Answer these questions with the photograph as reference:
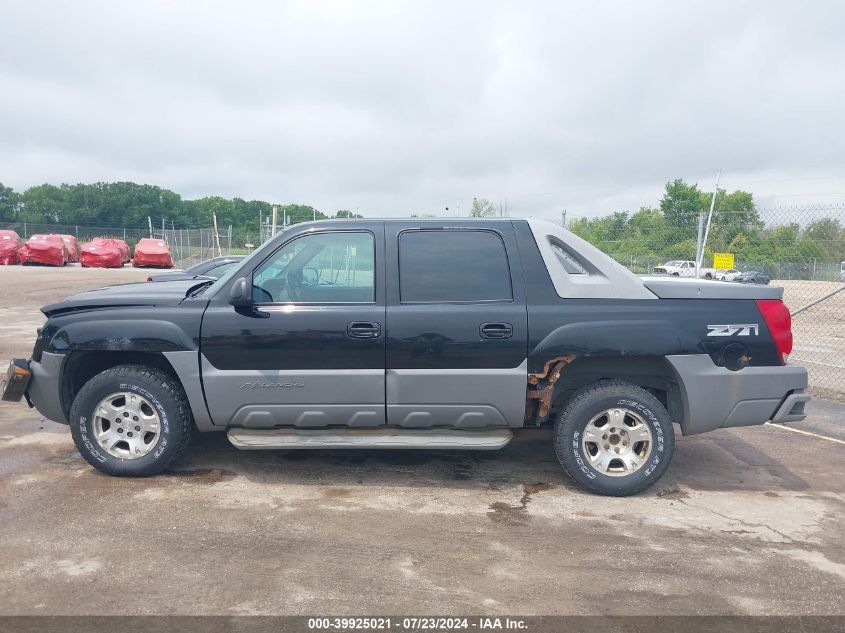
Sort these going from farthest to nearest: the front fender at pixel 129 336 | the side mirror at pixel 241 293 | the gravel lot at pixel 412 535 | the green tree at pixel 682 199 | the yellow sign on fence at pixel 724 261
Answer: the green tree at pixel 682 199 < the yellow sign on fence at pixel 724 261 < the front fender at pixel 129 336 < the side mirror at pixel 241 293 < the gravel lot at pixel 412 535

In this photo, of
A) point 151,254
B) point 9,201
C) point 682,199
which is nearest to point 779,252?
point 151,254

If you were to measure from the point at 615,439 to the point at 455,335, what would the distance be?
53.9 inches

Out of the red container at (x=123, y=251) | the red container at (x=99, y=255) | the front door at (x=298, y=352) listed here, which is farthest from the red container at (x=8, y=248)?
the front door at (x=298, y=352)

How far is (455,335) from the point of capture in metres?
4.29

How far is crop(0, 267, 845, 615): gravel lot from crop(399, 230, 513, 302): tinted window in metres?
Result: 1.42

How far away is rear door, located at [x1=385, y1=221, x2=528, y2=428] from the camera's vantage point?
429 cm

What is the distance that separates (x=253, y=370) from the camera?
4.35 meters

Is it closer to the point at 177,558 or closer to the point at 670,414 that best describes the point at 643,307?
the point at 670,414

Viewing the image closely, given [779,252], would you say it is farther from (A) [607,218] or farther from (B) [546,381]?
(B) [546,381]

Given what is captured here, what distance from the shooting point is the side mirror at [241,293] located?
13.7ft

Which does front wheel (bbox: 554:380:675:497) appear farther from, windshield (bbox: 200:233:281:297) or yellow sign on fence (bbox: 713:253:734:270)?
yellow sign on fence (bbox: 713:253:734:270)

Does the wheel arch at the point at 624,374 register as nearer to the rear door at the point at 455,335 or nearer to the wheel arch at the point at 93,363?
the rear door at the point at 455,335

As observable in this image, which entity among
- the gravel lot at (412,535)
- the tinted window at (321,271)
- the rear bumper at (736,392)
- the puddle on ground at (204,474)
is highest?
the tinted window at (321,271)

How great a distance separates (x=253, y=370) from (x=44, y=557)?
1603 mm
